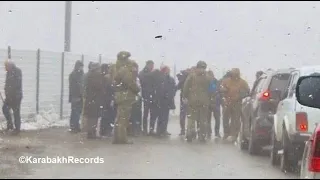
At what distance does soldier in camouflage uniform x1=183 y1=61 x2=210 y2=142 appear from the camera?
1544cm

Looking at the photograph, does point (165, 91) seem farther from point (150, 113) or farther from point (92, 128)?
point (92, 128)

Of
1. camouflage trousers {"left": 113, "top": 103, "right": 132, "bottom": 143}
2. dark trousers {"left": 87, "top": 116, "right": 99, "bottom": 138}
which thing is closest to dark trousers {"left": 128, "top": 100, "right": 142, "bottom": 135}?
dark trousers {"left": 87, "top": 116, "right": 99, "bottom": 138}

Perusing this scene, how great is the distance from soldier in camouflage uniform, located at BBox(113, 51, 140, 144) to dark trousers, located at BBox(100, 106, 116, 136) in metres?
1.05

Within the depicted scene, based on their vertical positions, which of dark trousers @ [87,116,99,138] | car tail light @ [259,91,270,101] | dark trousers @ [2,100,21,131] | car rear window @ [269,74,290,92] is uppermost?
car rear window @ [269,74,290,92]

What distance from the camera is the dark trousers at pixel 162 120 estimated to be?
16.7m

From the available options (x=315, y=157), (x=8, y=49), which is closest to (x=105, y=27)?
(x=8, y=49)

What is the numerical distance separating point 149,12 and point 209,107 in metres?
7.96

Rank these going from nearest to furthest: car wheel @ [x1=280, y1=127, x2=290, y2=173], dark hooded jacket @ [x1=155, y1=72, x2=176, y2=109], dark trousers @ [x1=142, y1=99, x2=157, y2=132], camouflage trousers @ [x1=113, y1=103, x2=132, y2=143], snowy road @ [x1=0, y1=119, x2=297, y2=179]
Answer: snowy road @ [x1=0, y1=119, x2=297, y2=179]
car wheel @ [x1=280, y1=127, x2=290, y2=173]
camouflage trousers @ [x1=113, y1=103, x2=132, y2=143]
dark hooded jacket @ [x1=155, y1=72, x2=176, y2=109]
dark trousers @ [x1=142, y1=99, x2=157, y2=132]

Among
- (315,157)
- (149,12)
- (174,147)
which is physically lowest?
(174,147)

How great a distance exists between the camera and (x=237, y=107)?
16.0m

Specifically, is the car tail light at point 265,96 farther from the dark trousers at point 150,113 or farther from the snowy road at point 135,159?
the dark trousers at point 150,113

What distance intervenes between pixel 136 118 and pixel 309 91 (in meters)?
11.0

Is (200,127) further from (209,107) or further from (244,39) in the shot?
(244,39)

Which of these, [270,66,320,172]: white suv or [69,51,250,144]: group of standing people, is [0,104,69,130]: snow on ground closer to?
[69,51,250,144]: group of standing people
